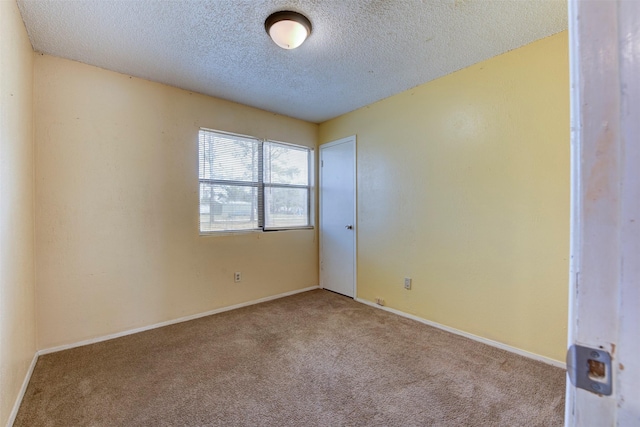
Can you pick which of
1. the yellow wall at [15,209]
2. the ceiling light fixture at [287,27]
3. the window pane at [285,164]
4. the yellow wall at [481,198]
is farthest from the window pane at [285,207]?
the yellow wall at [15,209]

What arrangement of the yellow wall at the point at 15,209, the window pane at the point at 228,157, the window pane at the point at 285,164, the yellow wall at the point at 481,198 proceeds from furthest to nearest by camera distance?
the window pane at the point at 285,164, the window pane at the point at 228,157, the yellow wall at the point at 481,198, the yellow wall at the point at 15,209

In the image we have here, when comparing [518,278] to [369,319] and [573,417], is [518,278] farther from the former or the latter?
[573,417]

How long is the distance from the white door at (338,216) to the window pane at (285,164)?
27 cm

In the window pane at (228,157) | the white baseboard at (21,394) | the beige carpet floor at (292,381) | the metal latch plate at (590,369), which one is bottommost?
the beige carpet floor at (292,381)

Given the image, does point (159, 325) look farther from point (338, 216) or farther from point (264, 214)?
point (338, 216)

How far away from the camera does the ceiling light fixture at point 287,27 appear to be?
185 centimetres

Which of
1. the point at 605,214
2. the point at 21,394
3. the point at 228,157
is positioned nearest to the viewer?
the point at 605,214

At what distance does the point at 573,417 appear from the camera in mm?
404

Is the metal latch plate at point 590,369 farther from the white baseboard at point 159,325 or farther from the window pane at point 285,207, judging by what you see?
the window pane at point 285,207

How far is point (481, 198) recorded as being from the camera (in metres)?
2.49

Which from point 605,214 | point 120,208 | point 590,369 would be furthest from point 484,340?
point 120,208

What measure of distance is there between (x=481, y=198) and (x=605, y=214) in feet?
7.83

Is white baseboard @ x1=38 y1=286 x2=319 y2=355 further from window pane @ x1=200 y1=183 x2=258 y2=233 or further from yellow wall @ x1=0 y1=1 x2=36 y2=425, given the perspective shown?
window pane @ x1=200 y1=183 x2=258 y2=233

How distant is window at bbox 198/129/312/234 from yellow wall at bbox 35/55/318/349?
5.2 inches
